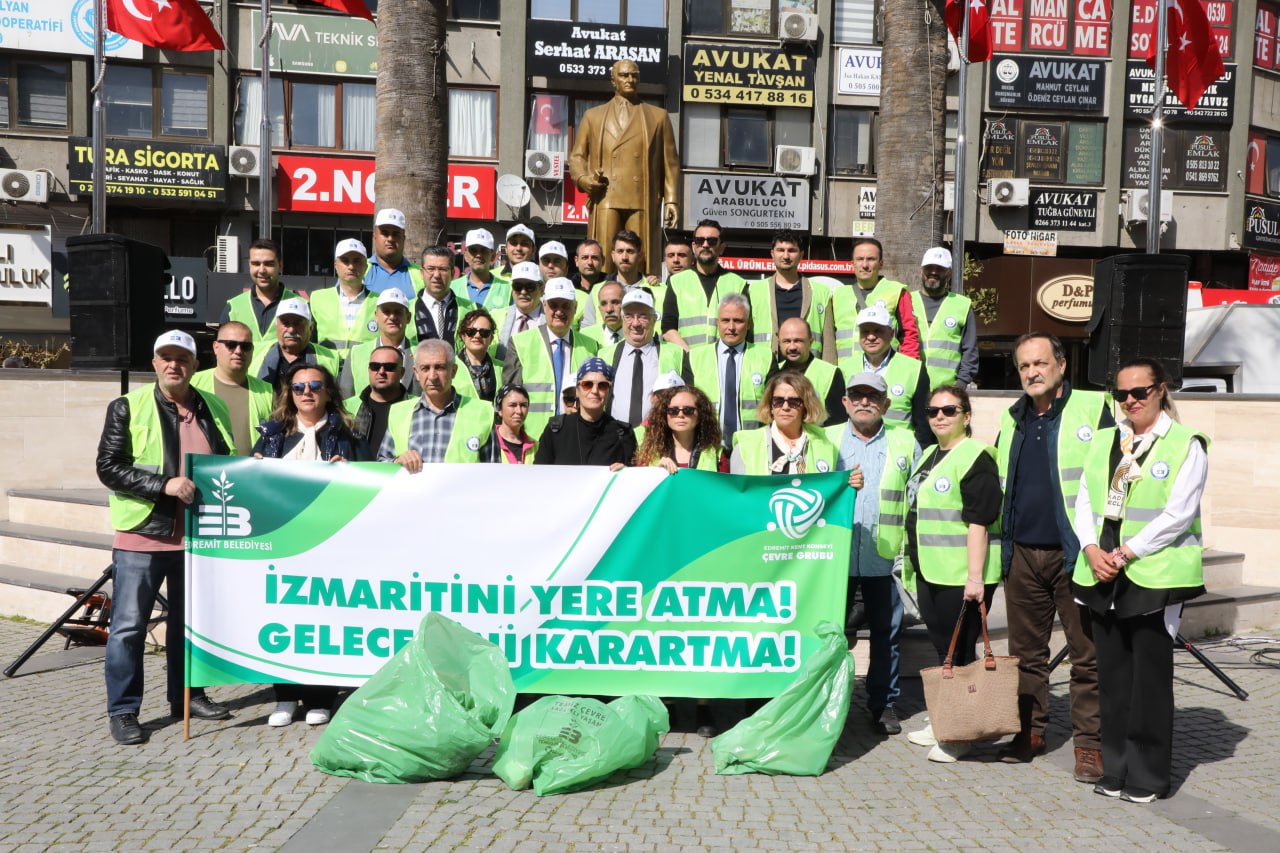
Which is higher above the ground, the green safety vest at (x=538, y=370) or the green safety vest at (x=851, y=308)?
the green safety vest at (x=851, y=308)

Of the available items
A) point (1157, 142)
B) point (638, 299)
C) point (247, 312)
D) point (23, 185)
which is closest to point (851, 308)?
point (638, 299)

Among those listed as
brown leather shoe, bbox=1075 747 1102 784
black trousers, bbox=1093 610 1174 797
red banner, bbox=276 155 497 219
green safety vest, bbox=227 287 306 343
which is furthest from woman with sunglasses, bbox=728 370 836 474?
red banner, bbox=276 155 497 219

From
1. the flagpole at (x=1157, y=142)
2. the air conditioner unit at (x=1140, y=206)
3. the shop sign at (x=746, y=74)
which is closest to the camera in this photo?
the flagpole at (x=1157, y=142)

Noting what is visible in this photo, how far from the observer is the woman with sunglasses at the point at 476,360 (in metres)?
7.26

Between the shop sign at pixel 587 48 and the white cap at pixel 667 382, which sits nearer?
the white cap at pixel 667 382

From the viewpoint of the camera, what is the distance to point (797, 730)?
17.9ft

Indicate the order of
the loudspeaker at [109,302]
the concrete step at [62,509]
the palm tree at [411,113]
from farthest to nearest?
the palm tree at [411,113] → the concrete step at [62,509] → the loudspeaker at [109,302]

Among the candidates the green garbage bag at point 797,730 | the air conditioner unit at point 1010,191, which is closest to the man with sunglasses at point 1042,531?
the green garbage bag at point 797,730

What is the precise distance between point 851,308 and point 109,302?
17.7 ft

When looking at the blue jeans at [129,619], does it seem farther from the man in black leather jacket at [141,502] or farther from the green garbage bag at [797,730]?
the green garbage bag at [797,730]

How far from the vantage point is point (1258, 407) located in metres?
9.96

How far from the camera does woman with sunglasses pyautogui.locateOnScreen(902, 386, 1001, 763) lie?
5691 millimetres

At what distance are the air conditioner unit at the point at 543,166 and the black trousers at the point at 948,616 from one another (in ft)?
72.1

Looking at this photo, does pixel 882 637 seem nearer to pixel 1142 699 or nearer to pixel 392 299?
pixel 1142 699
